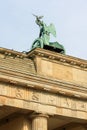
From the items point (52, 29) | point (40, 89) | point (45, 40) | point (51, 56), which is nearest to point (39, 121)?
point (40, 89)

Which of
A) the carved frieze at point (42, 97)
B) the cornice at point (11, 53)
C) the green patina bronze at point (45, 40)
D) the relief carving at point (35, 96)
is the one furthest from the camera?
the green patina bronze at point (45, 40)

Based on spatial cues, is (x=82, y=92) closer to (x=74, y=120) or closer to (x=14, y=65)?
(x=74, y=120)

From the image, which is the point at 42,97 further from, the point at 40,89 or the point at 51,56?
the point at 51,56

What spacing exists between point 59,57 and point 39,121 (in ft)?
15.4

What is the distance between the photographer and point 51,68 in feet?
86.6

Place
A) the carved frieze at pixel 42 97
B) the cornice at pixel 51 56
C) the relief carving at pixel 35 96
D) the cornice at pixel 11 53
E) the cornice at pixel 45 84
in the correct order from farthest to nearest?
the cornice at pixel 51 56 → the cornice at pixel 11 53 → the relief carving at pixel 35 96 → the carved frieze at pixel 42 97 → the cornice at pixel 45 84

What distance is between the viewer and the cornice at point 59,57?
85.1ft

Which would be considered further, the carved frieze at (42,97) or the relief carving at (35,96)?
the relief carving at (35,96)

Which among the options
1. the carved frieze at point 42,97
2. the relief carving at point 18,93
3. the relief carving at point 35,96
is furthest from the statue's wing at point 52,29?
the relief carving at point 18,93

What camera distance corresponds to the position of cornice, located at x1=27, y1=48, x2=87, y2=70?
25944 mm

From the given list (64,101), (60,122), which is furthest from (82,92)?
(60,122)

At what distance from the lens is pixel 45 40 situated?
2786 centimetres

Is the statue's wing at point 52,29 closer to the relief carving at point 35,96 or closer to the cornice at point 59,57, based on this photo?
the cornice at point 59,57

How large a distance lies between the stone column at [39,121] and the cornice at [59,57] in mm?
4017
